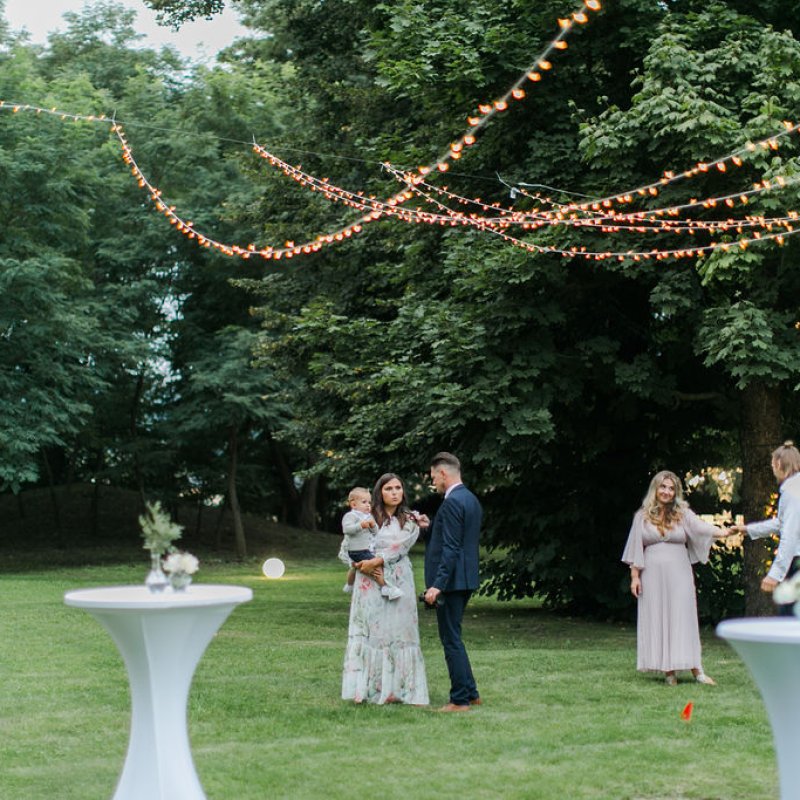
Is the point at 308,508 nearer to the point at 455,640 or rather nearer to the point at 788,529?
the point at 455,640

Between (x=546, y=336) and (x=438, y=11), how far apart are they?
4310 mm

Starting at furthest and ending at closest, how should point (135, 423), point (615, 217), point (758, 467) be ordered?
point (135, 423)
point (758, 467)
point (615, 217)

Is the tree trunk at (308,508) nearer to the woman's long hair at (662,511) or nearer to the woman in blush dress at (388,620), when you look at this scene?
the woman's long hair at (662,511)

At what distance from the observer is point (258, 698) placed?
34.2ft

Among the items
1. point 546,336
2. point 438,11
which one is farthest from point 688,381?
point 438,11

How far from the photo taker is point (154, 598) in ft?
21.2

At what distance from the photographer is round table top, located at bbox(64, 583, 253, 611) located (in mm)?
6133

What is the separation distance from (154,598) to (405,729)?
120 inches

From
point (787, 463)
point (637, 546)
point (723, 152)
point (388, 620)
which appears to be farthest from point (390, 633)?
point (723, 152)

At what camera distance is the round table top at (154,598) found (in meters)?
6.13

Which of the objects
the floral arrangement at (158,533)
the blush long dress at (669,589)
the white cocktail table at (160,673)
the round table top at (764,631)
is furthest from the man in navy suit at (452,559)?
the round table top at (764,631)

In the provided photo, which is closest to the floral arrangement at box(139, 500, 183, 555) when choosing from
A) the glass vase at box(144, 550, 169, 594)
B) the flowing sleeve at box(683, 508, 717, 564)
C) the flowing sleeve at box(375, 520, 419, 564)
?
the glass vase at box(144, 550, 169, 594)

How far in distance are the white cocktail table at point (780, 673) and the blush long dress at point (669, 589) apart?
5.54m

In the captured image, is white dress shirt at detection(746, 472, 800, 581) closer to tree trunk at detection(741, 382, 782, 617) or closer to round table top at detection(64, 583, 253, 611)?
round table top at detection(64, 583, 253, 611)
